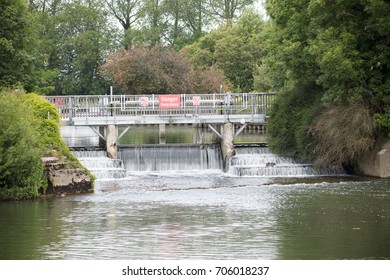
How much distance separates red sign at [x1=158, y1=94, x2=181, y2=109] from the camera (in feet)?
157

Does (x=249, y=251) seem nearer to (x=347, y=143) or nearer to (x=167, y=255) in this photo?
(x=167, y=255)

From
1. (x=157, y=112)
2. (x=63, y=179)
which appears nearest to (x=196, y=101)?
(x=157, y=112)

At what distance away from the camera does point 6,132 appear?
33562mm

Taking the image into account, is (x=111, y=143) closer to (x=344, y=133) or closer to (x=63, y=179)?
(x=63, y=179)

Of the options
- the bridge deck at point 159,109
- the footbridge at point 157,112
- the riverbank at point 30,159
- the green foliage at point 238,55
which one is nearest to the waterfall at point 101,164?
the footbridge at point 157,112

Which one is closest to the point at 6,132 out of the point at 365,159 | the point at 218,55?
the point at 365,159

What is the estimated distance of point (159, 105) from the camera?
48.1 m

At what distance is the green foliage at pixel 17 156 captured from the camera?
33.5 meters

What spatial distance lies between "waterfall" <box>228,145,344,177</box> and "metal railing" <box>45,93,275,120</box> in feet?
10.1

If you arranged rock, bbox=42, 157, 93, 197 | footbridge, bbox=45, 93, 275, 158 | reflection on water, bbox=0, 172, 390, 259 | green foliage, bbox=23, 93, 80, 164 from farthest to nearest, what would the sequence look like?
footbridge, bbox=45, 93, 275, 158 < green foliage, bbox=23, 93, 80, 164 < rock, bbox=42, 157, 93, 197 < reflection on water, bbox=0, 172, 390, 259

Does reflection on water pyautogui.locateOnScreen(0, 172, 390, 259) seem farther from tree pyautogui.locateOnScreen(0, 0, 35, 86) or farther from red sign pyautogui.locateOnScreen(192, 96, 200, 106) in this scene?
tree pyautogui.locateOnScreen(0, 0, 35, 86)

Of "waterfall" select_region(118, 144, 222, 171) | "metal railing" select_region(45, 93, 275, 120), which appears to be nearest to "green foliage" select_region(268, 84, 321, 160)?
"metal railing" select_region(45, 93, 275, 120)

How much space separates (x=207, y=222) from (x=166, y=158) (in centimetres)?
1829

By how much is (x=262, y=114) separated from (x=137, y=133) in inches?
988
